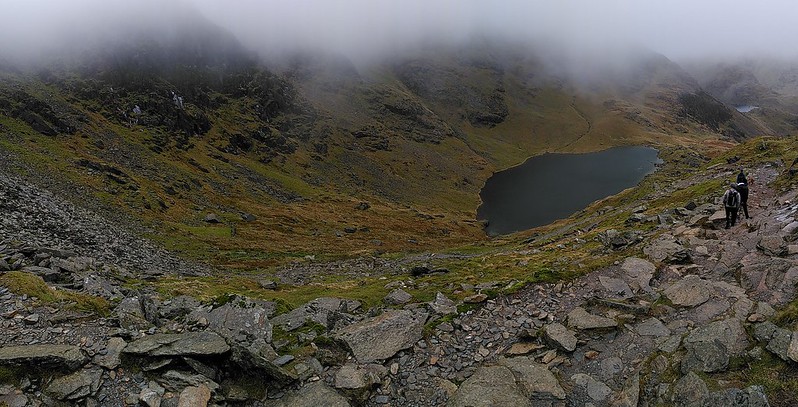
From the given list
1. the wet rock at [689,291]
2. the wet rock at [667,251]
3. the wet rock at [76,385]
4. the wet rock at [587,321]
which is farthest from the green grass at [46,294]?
the wet rock at [667,251]

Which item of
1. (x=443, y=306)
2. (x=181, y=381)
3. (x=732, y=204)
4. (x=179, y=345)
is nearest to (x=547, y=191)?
(x=732, y=204)

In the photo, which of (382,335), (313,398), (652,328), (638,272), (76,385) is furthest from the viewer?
(638,272)

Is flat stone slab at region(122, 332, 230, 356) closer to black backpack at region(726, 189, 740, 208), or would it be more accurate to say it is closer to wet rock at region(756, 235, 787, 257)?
wet rock at region(756, 235, 787, 257)

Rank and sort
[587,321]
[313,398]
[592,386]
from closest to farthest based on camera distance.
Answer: [313,398]
[592,386]
[587,321]

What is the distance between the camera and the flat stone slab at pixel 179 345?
38.5ft

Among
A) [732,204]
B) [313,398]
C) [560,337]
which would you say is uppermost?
[732,204]

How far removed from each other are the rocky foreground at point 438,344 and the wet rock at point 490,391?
5 cm

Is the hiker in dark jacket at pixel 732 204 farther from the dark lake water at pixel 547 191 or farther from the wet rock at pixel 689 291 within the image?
the dark lake water at pixel 547 191

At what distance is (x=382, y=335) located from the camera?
48.9 ft

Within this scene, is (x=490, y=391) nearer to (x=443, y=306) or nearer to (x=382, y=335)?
(x=382, y=335)

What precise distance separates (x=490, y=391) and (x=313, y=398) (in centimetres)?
519

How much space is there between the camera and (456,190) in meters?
170

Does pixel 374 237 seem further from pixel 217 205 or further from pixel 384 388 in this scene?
pixel 384 388

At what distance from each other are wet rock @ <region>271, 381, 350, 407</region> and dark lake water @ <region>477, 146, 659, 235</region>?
104 metres
